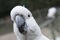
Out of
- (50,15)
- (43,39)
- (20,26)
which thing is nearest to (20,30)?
(20,26)

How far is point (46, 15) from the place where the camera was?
4.54 metres

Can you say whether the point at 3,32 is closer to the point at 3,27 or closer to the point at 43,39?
the point at 3,27

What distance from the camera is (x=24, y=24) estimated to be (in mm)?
1190

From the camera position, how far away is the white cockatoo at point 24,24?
3.86 feet

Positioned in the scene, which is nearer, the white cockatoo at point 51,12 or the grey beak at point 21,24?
the grey beak at point 21,24

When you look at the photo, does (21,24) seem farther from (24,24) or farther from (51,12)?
(51,12)

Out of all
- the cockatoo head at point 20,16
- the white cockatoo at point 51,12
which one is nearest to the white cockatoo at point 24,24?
the cockatoo head at point 20,16

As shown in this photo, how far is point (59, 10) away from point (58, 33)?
0.95m

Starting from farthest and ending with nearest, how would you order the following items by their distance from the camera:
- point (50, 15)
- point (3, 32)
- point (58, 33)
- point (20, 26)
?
point (3, 32), point (50, 15), point (58, 33), point (20, 26)

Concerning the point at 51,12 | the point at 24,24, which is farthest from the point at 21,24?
the point at 51,12

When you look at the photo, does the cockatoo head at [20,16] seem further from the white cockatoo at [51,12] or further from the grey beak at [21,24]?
the white cockatoo at [51,12]

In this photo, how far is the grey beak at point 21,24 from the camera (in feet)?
3.86

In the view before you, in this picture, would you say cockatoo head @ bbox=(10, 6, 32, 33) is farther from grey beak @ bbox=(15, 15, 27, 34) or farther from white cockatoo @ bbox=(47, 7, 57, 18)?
white cockatoo @ bbox=(47, 7, 57, 18)

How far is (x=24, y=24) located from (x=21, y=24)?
0.07ft
